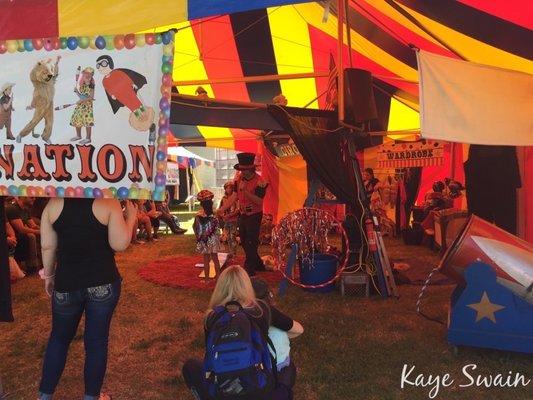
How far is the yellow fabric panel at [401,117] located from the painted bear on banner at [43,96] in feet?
23.9

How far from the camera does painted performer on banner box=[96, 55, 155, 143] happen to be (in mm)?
2232

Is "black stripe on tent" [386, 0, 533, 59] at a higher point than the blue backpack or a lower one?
higher

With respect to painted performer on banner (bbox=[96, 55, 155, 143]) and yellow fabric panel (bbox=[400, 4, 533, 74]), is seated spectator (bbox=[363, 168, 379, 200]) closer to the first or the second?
yellow fabric panel (bbox=[400, 4, 533, 74])

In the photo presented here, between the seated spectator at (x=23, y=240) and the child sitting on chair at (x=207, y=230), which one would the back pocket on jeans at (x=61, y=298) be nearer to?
the child sitting on chair at (x=207, y=230)

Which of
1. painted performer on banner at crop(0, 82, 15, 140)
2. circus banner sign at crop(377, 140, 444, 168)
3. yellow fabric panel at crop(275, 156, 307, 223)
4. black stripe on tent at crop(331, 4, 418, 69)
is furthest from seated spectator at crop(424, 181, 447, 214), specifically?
painted performer on banner at crop(0, 82, 15, 140)

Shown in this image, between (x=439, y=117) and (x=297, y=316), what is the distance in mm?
2375

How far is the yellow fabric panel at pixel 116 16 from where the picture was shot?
2504mm

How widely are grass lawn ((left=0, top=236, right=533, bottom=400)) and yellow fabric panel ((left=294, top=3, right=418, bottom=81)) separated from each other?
315cm

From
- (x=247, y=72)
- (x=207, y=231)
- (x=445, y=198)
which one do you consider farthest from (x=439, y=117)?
(x=445, y=198)

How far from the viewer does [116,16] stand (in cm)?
253

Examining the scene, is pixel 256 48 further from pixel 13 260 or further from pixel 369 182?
pixel 13 260

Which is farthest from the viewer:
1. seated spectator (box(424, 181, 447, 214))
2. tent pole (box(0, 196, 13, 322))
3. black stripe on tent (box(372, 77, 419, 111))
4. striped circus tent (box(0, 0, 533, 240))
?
seated spectator (box(424, 181, 447, 214))

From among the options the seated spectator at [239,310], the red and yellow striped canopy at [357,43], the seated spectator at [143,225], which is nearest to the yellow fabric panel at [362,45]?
the red and yellow striped canopy at [357,43]

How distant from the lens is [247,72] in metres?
8.12
